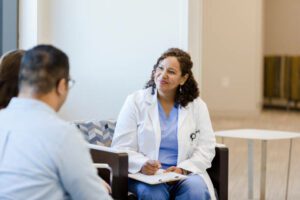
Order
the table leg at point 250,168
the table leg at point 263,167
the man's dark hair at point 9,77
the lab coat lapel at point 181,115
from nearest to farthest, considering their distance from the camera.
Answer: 1. the man's dark hair at point 9,77
2. the lab coat lapel at point 181,115
3. the table leg at point 263,167
4. the table leg at point 250,168

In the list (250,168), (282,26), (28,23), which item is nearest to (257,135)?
(250,168)

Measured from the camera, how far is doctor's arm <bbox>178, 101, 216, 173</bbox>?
3227 mm

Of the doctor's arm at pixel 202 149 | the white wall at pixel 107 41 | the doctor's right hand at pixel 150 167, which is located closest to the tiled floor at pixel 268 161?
the white wall at pixel 107 41

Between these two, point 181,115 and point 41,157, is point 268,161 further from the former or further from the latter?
point 41,157

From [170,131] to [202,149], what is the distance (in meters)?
0.21

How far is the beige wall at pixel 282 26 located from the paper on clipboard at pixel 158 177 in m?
9.06

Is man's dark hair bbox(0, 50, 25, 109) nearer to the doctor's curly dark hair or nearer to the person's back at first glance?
the person's back

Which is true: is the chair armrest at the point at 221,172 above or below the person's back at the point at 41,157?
below

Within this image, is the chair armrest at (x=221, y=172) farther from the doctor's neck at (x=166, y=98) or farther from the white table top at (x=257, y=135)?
the white table top at (x=257, y=135)

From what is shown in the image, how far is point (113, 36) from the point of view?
4.61 metres

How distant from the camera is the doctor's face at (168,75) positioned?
3338 millimetres

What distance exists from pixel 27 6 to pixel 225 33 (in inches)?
220

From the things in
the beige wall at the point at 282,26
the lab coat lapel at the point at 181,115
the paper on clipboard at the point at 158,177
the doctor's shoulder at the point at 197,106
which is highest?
the beige wall at the point at 282,26

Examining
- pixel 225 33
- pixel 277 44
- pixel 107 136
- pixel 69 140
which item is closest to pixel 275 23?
pixel 277 44
